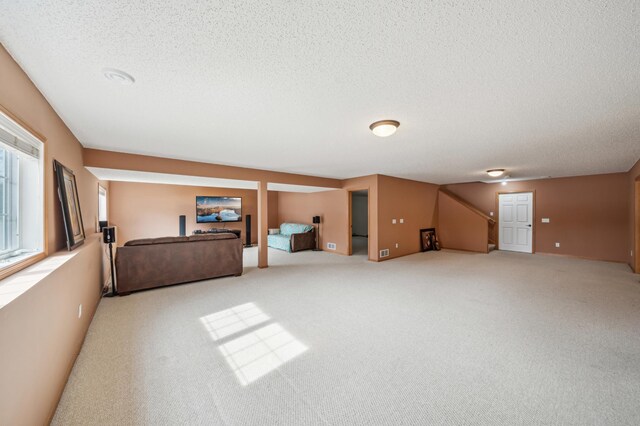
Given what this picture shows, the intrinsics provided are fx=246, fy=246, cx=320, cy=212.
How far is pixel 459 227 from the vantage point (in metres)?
8.15

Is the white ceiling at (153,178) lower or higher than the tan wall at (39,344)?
higher

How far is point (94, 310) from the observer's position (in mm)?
3230

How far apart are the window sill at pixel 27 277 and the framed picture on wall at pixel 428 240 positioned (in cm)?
800

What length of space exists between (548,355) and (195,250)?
5.00 metres

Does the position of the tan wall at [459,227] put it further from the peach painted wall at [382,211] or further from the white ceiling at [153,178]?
the white ceiling at [153,178]

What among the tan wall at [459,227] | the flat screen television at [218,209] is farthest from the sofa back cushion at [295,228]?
the tan wall at [459,227]

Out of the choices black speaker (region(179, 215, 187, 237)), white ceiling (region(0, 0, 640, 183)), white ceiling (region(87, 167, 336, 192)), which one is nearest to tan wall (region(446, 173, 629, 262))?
white ceiling (region(0, 0, 640, 183))

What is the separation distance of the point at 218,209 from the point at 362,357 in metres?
7.66

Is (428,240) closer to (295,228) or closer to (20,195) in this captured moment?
(295,228)

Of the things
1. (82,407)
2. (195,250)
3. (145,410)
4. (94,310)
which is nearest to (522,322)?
(145,410)

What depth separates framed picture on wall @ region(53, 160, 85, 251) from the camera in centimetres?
245

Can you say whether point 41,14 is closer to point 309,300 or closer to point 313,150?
point 313,150

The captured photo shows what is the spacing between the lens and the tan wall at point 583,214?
6184 mm

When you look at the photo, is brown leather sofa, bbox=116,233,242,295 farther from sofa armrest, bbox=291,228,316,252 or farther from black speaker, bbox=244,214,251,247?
black speaker, bbox=244,214,251,247
